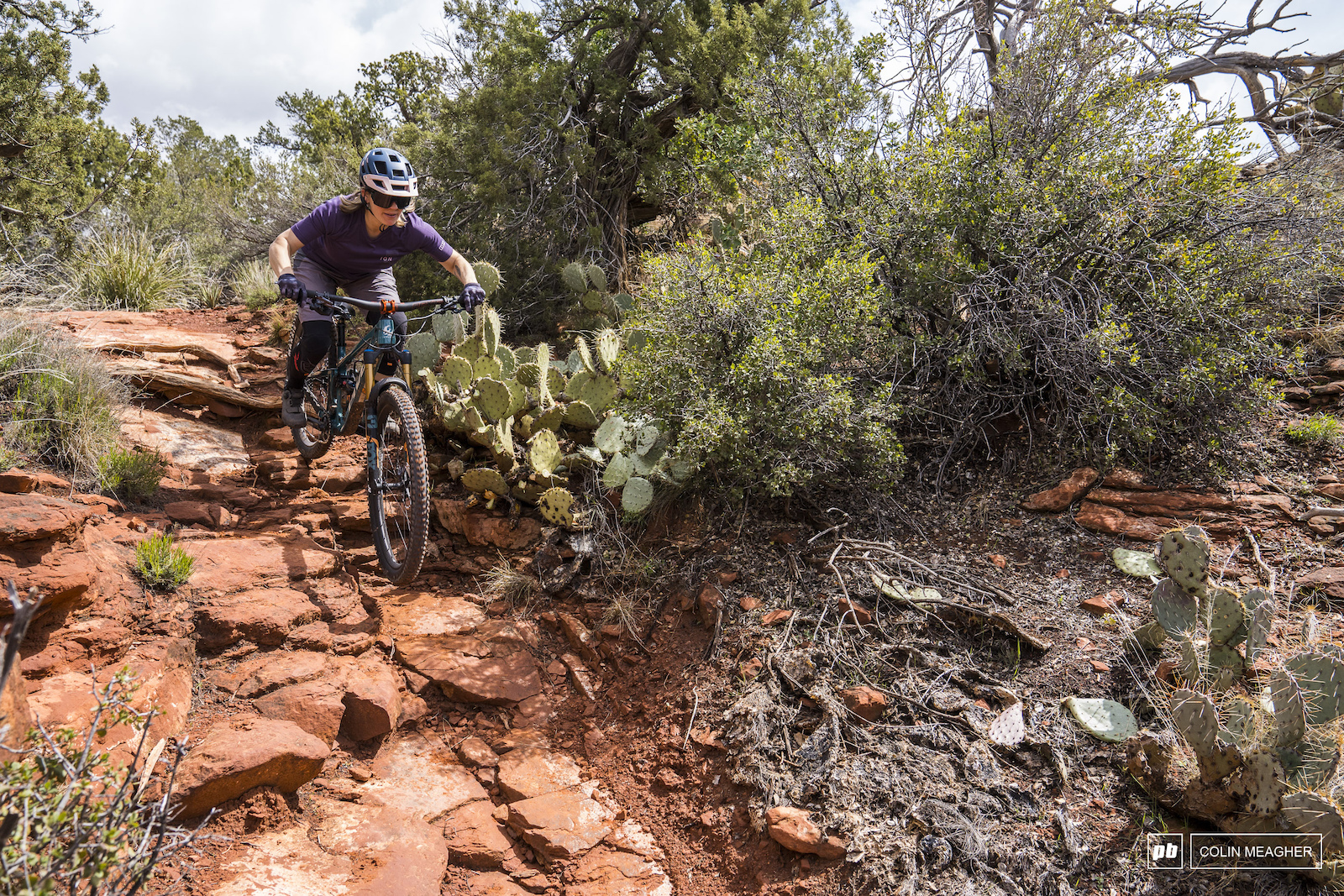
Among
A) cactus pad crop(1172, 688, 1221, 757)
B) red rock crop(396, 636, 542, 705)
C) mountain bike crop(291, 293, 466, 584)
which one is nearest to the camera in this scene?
cactus pad crop(1172, 688, 1221, 757)

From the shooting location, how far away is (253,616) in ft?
11.2

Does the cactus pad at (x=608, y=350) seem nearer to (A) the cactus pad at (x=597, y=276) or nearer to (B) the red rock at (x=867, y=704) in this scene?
(A) the cactus pad at (x=597, y=276)

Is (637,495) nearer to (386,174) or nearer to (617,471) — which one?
(617,471)

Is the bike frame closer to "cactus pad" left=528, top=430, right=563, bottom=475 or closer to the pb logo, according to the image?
"cactus pad" left=528, top=430, right=563, bottom=475

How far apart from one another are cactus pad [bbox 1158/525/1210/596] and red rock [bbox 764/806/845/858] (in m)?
1.81

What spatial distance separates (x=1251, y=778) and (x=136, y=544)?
4626 millimetres

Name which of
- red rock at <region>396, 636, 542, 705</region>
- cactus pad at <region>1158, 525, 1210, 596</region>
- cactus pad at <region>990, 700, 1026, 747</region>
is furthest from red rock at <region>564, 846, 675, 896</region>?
cactus pad at <region>1158, 525, 1210, 596</region>

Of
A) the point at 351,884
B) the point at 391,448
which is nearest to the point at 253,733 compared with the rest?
the point at 351,884

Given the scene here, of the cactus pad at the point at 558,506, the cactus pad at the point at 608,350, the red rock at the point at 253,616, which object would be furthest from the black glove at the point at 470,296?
the red rock at the point at 253,616

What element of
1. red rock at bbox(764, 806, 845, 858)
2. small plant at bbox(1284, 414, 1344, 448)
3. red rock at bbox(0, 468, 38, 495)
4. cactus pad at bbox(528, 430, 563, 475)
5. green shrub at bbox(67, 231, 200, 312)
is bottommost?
red rock at bbox(764, 806, 845, 858)

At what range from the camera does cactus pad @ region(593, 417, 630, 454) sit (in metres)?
4.69

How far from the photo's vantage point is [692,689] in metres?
3.57

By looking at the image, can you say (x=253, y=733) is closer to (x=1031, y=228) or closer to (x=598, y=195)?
(x=1031, y=228)

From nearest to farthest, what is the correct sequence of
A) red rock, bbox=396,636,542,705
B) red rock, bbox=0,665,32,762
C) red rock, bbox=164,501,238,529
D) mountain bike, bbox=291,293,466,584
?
1. red rock, bbox=0,665,32,762
2. red rock, bbox=396,636,542,705
3. mountain bike, bbox=291,293,466,584
4. red rock, bbox=164,501,238,529
